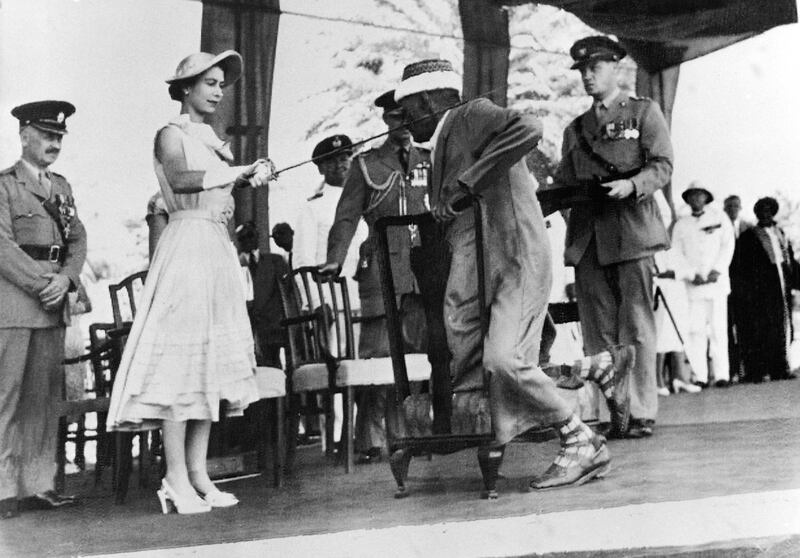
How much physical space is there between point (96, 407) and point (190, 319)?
2.04 feet

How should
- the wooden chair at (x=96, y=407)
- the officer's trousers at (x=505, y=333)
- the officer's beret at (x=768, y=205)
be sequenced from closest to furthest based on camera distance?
the officer's trousers at (x=505, y=333) → the wooden chair at (x=96, y=407) → the officer's beret at (x=768, y=205)

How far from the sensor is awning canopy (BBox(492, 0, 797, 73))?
514 cm

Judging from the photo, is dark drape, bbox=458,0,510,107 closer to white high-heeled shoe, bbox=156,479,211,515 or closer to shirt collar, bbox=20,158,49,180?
shirt collar, bbox=20,158,49,180

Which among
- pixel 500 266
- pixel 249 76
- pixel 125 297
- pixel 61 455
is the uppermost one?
pixel 249 76

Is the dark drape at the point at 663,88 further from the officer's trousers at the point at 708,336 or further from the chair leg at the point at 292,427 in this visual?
the chair leg at the point at 292,427

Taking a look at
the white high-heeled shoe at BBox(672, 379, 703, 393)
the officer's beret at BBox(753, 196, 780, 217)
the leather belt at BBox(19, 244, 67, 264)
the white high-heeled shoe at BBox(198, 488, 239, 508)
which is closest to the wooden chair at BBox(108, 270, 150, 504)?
the leather belt at BBox(19, 244, 67, 264)

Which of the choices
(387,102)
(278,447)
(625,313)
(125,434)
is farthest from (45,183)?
(625,313)

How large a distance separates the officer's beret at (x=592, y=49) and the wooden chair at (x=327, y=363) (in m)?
1.38

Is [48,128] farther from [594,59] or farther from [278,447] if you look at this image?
[594,59]

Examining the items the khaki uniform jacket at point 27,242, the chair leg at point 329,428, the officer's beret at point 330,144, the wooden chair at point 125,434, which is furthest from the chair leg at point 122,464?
the officer's beret at point 330,144

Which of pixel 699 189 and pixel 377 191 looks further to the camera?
pixel 377 191

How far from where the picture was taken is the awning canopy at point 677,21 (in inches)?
203

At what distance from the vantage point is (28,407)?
14.9 feet

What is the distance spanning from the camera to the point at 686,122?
5242 mm
